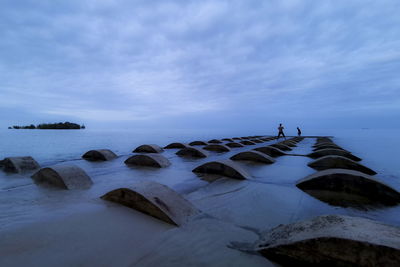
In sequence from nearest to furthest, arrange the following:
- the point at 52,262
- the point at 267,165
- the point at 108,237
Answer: the point at 52,262
the point at 108,237
the point at 267,165

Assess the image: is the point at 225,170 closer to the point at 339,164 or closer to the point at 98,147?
the point at 339,164

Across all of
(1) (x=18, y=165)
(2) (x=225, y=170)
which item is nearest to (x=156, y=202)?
(2) (x=225, y=170)

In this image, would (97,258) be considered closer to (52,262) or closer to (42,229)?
(52,262)

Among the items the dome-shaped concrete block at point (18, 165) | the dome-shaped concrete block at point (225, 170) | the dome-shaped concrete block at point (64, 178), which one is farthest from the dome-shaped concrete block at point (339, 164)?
the dome-shaped concrete block at point (18, 165)

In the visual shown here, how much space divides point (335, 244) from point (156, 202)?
9.18ft

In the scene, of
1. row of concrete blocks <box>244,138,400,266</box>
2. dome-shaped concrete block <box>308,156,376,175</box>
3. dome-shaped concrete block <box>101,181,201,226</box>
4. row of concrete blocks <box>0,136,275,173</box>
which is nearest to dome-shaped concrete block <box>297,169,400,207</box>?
row of concrete blocks <box>244,138,400,266</box>

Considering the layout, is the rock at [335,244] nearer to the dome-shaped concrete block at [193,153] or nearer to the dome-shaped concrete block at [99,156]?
the dome-shaped concrete block at [193,153]

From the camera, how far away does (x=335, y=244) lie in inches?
92.6

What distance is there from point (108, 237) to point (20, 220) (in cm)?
191

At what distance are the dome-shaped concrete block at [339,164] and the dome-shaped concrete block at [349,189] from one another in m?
3.83

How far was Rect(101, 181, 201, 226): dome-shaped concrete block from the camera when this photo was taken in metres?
3.56

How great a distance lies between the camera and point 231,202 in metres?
4.88

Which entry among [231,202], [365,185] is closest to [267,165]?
[365,185]

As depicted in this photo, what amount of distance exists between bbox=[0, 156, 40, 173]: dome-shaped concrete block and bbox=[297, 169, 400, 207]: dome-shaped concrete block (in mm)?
11027
